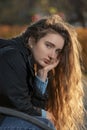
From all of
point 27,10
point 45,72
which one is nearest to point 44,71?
point 45,72

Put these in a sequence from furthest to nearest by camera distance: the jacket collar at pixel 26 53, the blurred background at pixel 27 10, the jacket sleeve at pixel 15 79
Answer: the blurred background at pixel 27 10 < the jacket collar at pixel 26 53 < the jacket sleeve at pixel 15 79

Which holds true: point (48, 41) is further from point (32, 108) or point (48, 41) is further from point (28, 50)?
point (32, 108)

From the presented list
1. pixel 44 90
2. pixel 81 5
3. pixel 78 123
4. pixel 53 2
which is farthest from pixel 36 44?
pixel 53 2

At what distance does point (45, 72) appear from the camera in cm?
388

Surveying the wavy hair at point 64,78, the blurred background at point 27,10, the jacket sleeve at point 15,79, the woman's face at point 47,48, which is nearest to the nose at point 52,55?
the woman's face at point 47,48

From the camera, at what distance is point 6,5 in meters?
36.2

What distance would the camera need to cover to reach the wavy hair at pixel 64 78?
3.82 metres

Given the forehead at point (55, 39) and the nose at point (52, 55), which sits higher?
the forehead at point (55, 39)

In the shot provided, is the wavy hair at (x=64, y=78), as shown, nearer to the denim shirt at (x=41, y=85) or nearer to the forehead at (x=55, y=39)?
the forehead at (x=55, y=39)

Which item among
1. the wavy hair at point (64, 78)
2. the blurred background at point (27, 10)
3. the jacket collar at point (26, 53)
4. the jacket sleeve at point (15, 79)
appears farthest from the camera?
the blurred background at point (27, 10)

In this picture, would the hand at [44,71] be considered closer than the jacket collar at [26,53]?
No

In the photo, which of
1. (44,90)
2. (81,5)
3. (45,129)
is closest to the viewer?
(45,129)

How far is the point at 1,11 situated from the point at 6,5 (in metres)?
0.96

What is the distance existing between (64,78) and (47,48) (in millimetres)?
434
